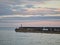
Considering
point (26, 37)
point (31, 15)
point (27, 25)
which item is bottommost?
point (26, 37)

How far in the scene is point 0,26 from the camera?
4.56m

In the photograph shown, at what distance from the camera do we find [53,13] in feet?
14.5

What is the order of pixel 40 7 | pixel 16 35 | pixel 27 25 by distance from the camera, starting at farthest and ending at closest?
pixel 16 35 < pixel 27 25 < pixel 40 7

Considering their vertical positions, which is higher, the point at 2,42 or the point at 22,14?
the point at 22,14

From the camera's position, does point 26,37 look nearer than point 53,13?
No

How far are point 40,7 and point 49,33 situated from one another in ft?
6.47

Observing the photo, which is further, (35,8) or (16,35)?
(16,35)

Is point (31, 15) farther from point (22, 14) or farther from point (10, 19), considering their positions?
point (10, 19)

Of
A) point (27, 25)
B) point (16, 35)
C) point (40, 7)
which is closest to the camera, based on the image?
point (40, 7)

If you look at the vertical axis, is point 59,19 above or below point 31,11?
below

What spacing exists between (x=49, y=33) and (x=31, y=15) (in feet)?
5.93

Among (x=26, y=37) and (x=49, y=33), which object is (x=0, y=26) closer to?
(x=26, y=37)

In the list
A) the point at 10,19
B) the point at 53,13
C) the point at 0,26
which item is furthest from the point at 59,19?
the point at 0,26

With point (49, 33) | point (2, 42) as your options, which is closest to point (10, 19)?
point (2, 42)
